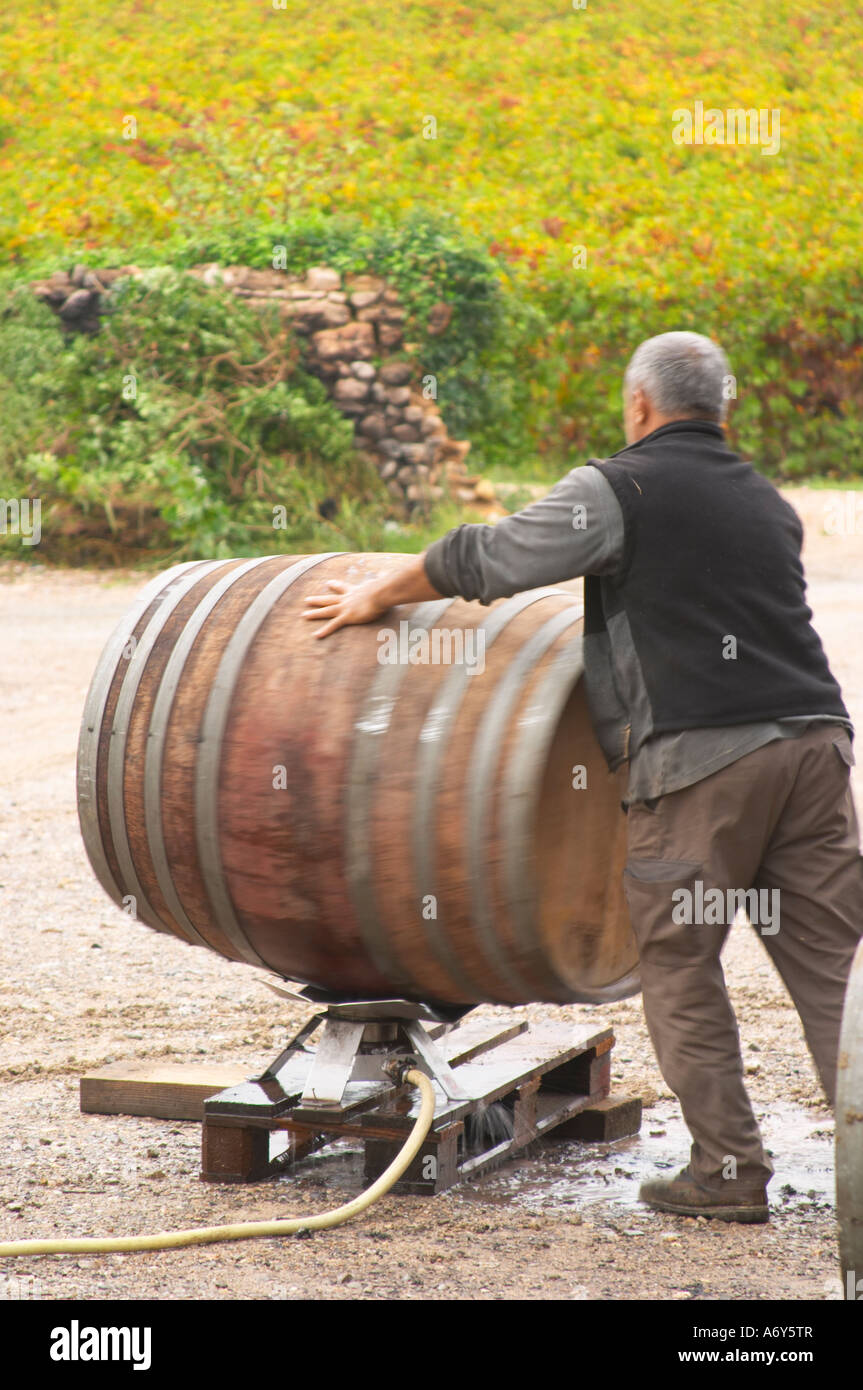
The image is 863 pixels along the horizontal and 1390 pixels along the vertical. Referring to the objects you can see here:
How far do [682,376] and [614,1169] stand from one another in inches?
69.0

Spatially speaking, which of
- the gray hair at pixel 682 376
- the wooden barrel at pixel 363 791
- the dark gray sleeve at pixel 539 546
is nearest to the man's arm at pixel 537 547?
the dark gray sleeve at pixel 539 546

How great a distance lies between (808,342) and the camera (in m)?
17.9

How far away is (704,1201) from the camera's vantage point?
3246 mm

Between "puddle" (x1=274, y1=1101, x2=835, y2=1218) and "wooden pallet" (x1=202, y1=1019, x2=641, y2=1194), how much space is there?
0.04 metres

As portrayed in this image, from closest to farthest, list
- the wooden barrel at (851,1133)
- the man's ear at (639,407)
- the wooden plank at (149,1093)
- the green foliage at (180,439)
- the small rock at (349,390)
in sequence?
the wooden barrel at (851,1133)
the man's ear at (639,407)
the wooden plank at (149,1093)
the green foliage at (180,439)
the small rock at (349,390)

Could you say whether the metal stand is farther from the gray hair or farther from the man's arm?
the gray hair

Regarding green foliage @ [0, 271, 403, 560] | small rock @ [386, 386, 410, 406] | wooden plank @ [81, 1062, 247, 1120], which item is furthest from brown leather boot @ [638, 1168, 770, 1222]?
small rock @ [386, 386, 410, 406]

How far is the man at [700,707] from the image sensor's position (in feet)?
10.1

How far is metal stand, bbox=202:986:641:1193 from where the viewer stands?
3361mm

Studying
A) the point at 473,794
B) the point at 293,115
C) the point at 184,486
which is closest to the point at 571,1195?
the point at 473,794

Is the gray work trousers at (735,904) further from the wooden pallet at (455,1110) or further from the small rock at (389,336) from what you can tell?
the small rock at (389,336)

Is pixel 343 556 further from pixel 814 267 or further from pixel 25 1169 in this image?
pixel 814 267

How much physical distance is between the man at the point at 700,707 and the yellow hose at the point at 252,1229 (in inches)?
20.6

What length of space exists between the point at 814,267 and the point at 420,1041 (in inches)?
629
